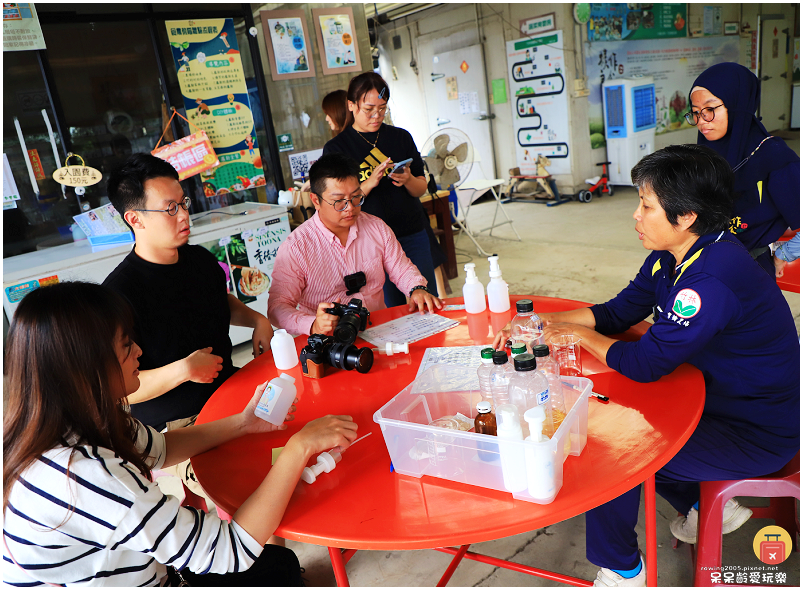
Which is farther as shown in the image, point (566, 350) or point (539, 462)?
point (566, 350)

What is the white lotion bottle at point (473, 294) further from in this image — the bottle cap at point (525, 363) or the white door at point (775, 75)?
the white door at point (775, 75)

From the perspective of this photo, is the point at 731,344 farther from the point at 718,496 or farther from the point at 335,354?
the point at 335,354

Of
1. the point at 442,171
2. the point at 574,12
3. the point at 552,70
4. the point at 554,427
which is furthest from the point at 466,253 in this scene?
the point at 554,427

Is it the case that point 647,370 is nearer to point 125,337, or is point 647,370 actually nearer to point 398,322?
point 398,322

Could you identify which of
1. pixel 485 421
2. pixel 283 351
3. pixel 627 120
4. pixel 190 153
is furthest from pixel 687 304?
pixel 627 120

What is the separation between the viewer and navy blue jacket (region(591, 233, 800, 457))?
132cm

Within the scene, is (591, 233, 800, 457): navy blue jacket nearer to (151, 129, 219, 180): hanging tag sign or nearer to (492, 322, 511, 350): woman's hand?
(492, 322, 511, 350): woman's hand

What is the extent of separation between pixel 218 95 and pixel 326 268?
8.78 feet

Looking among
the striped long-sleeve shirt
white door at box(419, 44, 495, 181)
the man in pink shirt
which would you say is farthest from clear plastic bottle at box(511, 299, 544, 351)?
white door at box(419, 44, 495, 181)

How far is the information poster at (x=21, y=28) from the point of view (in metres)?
3.40

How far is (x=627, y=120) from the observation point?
24.0 feet

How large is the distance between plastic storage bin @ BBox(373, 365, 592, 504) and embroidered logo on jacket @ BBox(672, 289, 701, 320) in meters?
0.35

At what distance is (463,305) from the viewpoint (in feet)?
6.94

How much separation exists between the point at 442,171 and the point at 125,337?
12.9 ft
